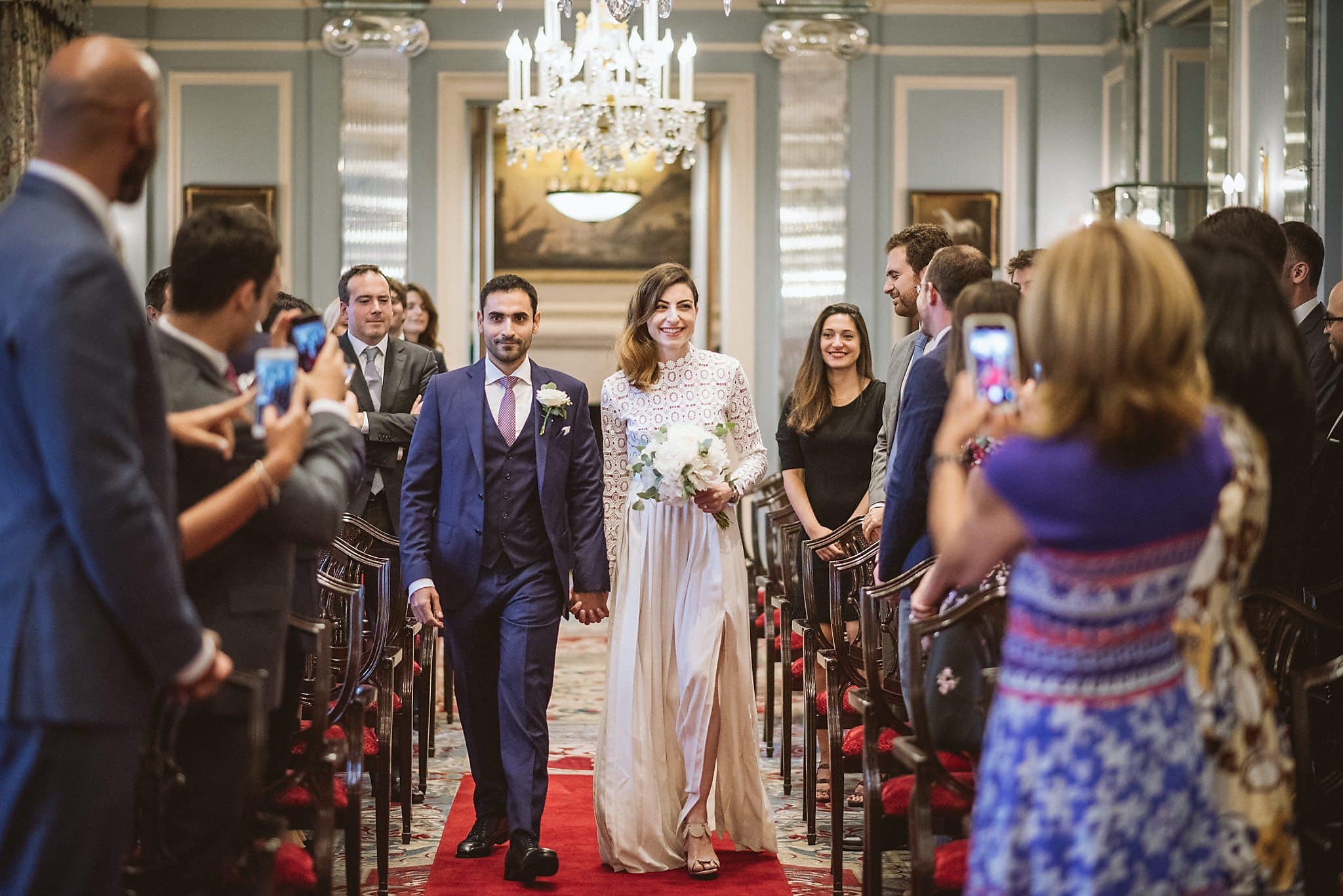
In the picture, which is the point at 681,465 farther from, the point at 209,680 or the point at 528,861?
the point at 209,680

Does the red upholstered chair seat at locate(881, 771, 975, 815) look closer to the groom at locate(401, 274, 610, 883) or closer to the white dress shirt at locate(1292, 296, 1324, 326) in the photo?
the groom at locate(401, 274, 610, 883)

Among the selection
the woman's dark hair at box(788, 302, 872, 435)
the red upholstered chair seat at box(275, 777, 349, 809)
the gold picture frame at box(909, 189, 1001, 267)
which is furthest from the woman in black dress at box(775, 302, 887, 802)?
the gold picture frame at box(909, 189, 1001, 267)

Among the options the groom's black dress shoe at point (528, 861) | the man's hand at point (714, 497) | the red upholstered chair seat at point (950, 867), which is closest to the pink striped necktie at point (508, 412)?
the man's hand at point (714, 497)

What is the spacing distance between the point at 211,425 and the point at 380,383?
4127mm

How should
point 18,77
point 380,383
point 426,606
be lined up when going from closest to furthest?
point 426,606 < point 380,383 < point 18,77

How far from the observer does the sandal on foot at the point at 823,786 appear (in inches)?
229

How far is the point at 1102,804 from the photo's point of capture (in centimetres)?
220

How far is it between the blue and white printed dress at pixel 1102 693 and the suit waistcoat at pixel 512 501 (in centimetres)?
266

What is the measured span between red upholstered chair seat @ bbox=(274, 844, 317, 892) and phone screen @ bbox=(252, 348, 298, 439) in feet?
2.97

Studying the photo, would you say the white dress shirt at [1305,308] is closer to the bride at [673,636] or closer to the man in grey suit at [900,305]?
the man in grey suit at [900,305]

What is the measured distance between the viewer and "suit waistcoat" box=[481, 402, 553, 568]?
4.73 meters

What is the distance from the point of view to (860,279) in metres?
11.2

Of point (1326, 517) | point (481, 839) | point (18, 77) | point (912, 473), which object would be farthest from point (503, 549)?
point (18, 77)

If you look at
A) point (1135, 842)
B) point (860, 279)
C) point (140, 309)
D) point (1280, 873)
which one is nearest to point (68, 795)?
point (140, 309)
